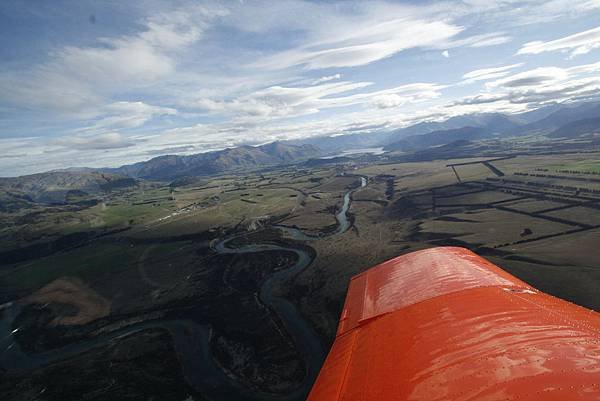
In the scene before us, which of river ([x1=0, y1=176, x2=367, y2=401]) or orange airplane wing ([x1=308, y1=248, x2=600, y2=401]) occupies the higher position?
orange airplane wing ([x1=308, y1=248, x2=600, y2=401])

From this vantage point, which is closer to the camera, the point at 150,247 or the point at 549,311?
the point at 549,311

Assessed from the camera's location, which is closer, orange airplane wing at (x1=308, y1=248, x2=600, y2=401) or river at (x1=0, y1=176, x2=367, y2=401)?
orange airplane wing at (x1=308, y1=248, x2=600, y2=401)

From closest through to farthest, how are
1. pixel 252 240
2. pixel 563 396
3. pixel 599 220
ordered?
pixel 563 396 < pixel 599 220 < pixel 252 240

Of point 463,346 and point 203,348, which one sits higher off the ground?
point 463,346

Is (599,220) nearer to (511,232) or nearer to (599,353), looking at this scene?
(511,232)

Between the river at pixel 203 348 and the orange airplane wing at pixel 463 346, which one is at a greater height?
the orange airplane wing at pixel 463 346

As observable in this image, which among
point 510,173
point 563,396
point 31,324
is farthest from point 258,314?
point 510,173

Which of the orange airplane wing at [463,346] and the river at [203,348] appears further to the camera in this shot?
the river at [203,348]

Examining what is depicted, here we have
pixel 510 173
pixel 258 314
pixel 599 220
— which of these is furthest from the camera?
pixel 510 173
